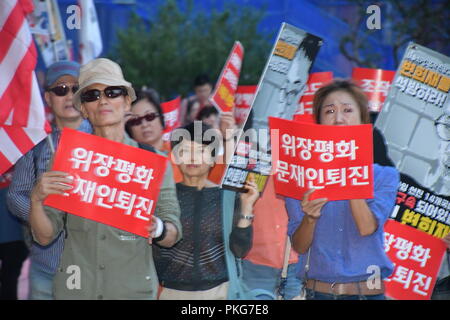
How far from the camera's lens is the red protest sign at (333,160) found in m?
4.20

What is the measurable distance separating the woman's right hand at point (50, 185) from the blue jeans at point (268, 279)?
1.27m

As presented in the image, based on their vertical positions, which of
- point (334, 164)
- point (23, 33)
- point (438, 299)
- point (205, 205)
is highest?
point (23, 33)

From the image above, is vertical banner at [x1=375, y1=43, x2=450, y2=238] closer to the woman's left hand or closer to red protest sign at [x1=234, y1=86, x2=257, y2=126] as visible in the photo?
the woman's left hand

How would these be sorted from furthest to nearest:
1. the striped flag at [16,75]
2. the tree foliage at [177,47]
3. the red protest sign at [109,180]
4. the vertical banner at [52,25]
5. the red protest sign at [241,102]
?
the tree foliage at [177,47]
the red protest sign at [241,102]
the vertical banner at [52,25]
the striped flag at [16,75]
the red protest sign at [109,180]

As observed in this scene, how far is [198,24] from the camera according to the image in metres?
16.3

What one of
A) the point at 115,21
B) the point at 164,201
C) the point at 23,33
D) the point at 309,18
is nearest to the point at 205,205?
the point at 164,201

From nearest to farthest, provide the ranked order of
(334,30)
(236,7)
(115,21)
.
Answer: (334,30), (236,7), (115,21)

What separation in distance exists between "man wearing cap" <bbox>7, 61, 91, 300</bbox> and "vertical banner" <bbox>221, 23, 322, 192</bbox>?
0.90 m

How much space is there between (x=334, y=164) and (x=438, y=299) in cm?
113

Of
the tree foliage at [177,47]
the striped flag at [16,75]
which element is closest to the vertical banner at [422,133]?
the striped flag at [16,75]

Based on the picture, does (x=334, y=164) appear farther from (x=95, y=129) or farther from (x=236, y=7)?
(x=236, y=7)

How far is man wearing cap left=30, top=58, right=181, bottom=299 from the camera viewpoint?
4.03m

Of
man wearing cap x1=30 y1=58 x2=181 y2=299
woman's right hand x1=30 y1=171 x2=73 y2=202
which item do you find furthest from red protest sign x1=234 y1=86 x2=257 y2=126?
woman's right hand x1=30 y1=171 x2=73 y2=202

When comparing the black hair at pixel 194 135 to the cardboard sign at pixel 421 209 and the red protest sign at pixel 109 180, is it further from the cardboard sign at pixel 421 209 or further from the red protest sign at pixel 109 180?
the cardboard sign at pixel 421 209
